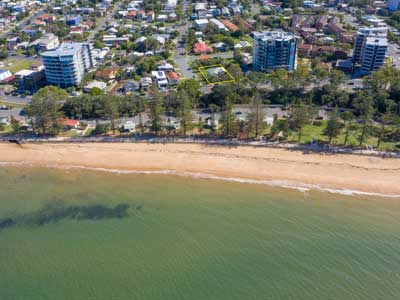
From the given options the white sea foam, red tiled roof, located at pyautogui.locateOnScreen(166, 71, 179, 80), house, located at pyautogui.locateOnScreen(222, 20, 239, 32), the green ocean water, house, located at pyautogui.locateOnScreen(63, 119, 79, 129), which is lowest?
the green ocean water

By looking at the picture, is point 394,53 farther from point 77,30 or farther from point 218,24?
point 77,30

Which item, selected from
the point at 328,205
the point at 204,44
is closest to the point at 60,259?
the point at 328,205

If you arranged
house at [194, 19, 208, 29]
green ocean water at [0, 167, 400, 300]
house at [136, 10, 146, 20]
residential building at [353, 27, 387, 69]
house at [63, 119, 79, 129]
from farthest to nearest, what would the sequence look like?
house at [136, 10, 146, 20] < house at [194, 19, 208, 29] < residential building at [353, 27, 387, 69] < house at [63, 119, 79, 129] < green ocean water at [0, 167, 400, 300]

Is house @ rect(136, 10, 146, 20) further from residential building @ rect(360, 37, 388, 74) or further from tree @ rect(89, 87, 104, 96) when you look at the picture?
residential building @ rect(360, 37, 388, 74)

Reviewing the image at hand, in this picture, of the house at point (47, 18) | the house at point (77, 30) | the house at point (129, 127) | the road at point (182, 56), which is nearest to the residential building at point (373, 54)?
the road at point (182, 56)

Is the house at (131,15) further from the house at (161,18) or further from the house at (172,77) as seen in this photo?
the house at (172,77)

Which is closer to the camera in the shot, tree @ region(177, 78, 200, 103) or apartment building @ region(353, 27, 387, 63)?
tree @ region(177, 78, 200, 103)

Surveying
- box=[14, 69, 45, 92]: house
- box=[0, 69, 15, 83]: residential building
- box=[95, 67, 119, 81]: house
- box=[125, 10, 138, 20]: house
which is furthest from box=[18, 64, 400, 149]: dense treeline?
Answer: box=[125, 10, 138, 20]: house
